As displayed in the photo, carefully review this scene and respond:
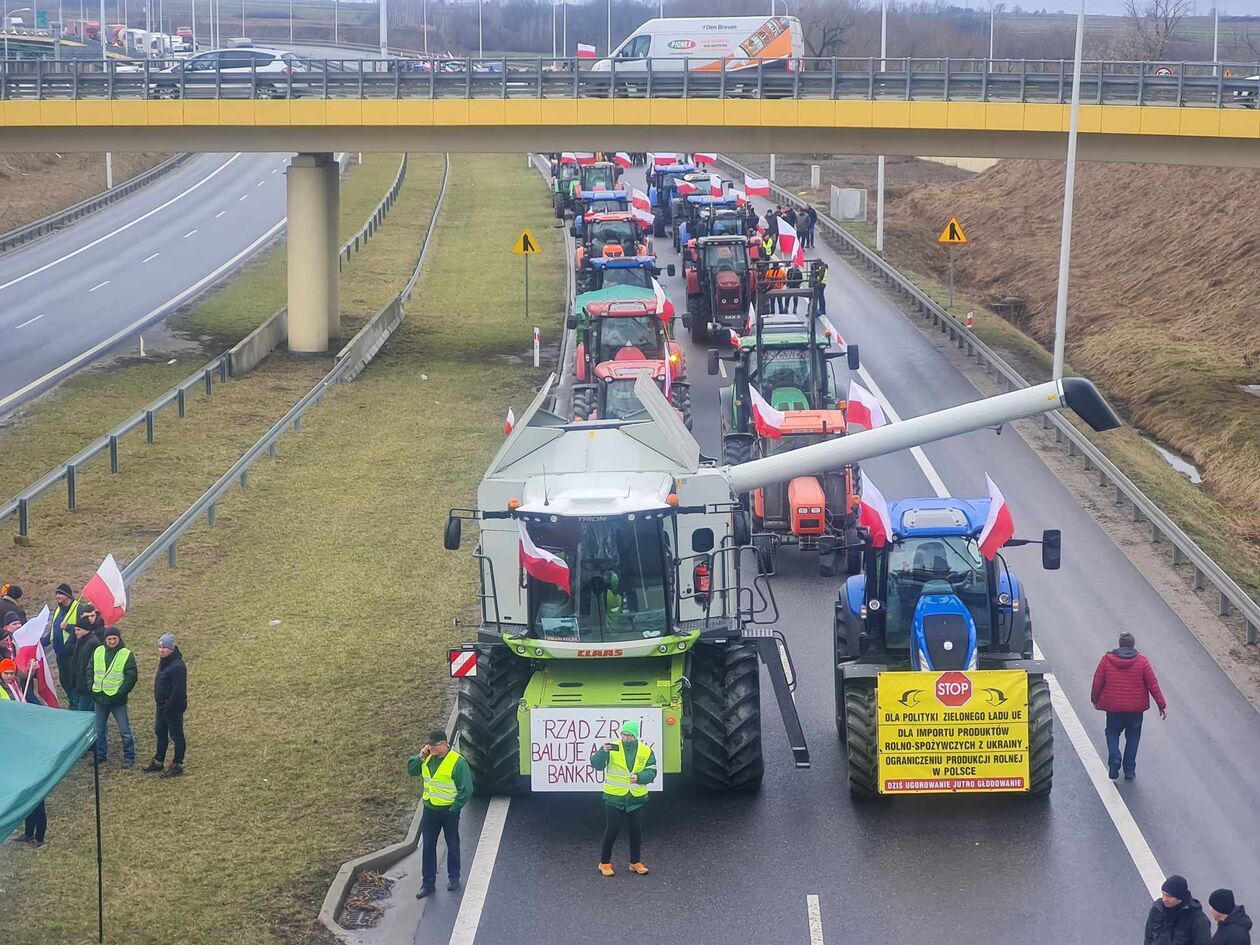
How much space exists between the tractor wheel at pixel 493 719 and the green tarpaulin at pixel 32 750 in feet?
11.8

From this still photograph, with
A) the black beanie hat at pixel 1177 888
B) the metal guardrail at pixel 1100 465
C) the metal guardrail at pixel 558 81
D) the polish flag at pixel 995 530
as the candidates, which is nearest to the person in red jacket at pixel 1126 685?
the polish flag at pixel 995 530

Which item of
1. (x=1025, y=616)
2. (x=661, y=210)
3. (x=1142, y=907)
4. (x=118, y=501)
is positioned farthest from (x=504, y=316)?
(x=1142, y=907)

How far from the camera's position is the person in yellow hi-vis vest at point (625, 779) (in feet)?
47.9

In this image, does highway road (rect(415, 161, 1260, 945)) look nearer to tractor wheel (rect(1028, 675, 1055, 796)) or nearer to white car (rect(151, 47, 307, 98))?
tractor wheel (rect(1028, 675, 1055, 796))

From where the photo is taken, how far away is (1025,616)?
58.2 ft

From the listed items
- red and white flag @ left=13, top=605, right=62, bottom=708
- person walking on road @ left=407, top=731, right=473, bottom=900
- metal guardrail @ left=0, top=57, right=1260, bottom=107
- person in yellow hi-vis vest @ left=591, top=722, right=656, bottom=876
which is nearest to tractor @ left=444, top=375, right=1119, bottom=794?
person in yellow hi-vis vest @ left=591, top=722, right=656, bottom=876

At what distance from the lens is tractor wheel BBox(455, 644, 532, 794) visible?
1619 centimetres

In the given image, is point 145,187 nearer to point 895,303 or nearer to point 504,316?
point 504,316

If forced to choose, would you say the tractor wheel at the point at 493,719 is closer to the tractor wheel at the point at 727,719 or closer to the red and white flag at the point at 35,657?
the tractor wheel at the point at 727,719

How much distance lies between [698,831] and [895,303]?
111 feet

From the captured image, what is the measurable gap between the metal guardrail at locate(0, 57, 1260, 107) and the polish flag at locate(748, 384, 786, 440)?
15.3 m

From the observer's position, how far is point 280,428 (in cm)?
3281

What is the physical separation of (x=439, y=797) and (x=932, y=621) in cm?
501

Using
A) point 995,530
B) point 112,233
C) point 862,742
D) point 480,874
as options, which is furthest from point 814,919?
point 112,233
